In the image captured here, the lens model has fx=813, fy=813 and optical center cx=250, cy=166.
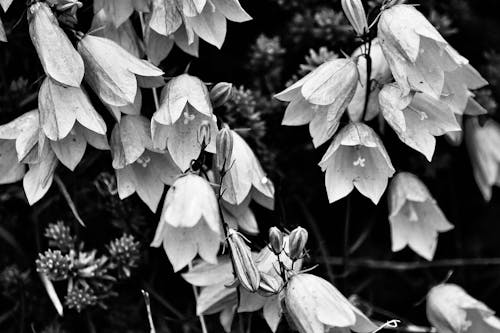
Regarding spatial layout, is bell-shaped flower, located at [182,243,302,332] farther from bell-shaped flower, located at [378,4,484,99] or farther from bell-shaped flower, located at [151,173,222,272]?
bell-shaped flower, located at [378,4,484,99]

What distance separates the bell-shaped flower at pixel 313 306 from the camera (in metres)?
1.44

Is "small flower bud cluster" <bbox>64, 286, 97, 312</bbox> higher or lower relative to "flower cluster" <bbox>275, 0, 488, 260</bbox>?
lower

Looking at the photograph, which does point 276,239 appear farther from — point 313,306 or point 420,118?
point 420,118

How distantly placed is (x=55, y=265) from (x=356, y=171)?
25.4 inches

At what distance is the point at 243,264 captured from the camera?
142 cm

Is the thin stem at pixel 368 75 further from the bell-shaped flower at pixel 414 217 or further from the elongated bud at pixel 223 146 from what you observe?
the elongated bud at pixel 223 146

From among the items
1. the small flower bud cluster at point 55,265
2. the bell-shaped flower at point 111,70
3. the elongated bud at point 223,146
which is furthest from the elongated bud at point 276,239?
the small flower bud cluster at point 55,265

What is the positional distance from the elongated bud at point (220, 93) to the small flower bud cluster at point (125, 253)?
0.36m

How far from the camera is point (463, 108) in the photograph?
1715 millimetres

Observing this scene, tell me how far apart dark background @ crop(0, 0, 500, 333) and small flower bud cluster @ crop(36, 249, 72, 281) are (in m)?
0.11

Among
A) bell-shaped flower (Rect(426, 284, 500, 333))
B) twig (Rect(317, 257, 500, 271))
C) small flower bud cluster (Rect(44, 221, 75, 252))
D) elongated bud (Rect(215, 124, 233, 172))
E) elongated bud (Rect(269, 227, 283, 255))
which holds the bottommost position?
twig (Rect(317, 257, 500, 271))

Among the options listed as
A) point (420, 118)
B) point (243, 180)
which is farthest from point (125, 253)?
point (420, 118)

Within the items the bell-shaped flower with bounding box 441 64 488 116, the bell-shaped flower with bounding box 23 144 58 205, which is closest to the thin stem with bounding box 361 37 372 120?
the bell-shaped flower with bounding box 441 64 488 116

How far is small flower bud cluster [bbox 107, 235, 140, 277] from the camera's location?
1.73m
